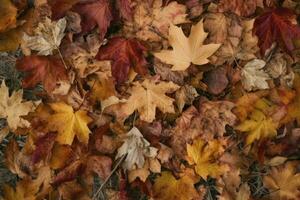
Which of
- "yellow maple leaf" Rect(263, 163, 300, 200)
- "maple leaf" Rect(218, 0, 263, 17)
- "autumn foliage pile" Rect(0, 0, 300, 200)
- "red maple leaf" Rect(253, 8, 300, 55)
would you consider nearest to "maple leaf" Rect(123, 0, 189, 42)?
"autumn foliage pile" Rect(0, 0, 300, 200)

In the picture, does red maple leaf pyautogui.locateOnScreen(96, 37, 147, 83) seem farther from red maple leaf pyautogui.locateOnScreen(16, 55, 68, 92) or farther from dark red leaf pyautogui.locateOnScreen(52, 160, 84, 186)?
dark red leaf pyautogui.locateOnScreen(52, 160, 84, 186)

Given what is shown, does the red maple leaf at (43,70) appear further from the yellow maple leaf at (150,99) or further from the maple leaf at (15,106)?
the yellow maple leaf at (150,99)

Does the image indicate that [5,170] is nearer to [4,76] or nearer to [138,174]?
[4,76]

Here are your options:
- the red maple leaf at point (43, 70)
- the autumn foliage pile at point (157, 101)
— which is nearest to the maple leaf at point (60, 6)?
the autumn foliage pile at point (157, 101)

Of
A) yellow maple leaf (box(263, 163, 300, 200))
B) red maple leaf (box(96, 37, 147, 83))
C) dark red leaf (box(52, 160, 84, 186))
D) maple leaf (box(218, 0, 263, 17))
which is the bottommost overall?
yellow maple leaf (box(263, 163, 300, 200))

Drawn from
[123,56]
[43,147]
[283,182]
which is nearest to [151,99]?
[123,56]

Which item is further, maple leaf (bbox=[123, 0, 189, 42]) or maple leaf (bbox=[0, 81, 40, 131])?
maple leaf (bbox=[0, 81, 40, 131])
